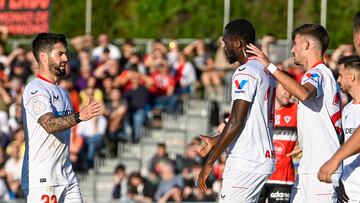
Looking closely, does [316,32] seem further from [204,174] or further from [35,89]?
[35,89]

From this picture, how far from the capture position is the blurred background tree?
3008cm

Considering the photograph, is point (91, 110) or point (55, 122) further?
point (55, 122)

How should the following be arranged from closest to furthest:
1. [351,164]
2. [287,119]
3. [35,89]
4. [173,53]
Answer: [351,164] < [35,89] < [287,119] < [173,53]

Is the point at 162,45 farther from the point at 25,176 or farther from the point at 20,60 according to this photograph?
the point at 25,176

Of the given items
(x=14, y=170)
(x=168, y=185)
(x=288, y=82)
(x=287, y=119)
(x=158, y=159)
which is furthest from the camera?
(x=14, y=170)

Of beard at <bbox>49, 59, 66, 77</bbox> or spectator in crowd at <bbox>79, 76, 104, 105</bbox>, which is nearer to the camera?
beard at <bbox>49, 59, 66, 77</bbox>

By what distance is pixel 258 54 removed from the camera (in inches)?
430

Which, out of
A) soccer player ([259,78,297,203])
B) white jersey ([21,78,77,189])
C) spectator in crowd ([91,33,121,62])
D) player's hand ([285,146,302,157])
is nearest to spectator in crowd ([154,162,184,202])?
spectator in crowd ([91,33,121,62])

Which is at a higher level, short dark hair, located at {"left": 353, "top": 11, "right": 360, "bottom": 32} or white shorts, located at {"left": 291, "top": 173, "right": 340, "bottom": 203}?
short dark hair, located at {"left": 353, "top": 11, "right": 360, "bottom": 32}

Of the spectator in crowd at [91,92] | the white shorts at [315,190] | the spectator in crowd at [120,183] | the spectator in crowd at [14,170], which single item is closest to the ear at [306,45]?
the white shorts at [315,190]

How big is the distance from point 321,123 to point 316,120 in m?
0.06

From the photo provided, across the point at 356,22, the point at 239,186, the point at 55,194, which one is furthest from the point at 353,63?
the point at 55,194

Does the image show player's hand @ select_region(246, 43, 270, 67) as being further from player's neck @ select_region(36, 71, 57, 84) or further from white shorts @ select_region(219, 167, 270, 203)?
player's neck @ select_region(36, 71, 57, 84)

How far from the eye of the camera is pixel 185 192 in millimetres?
19844
